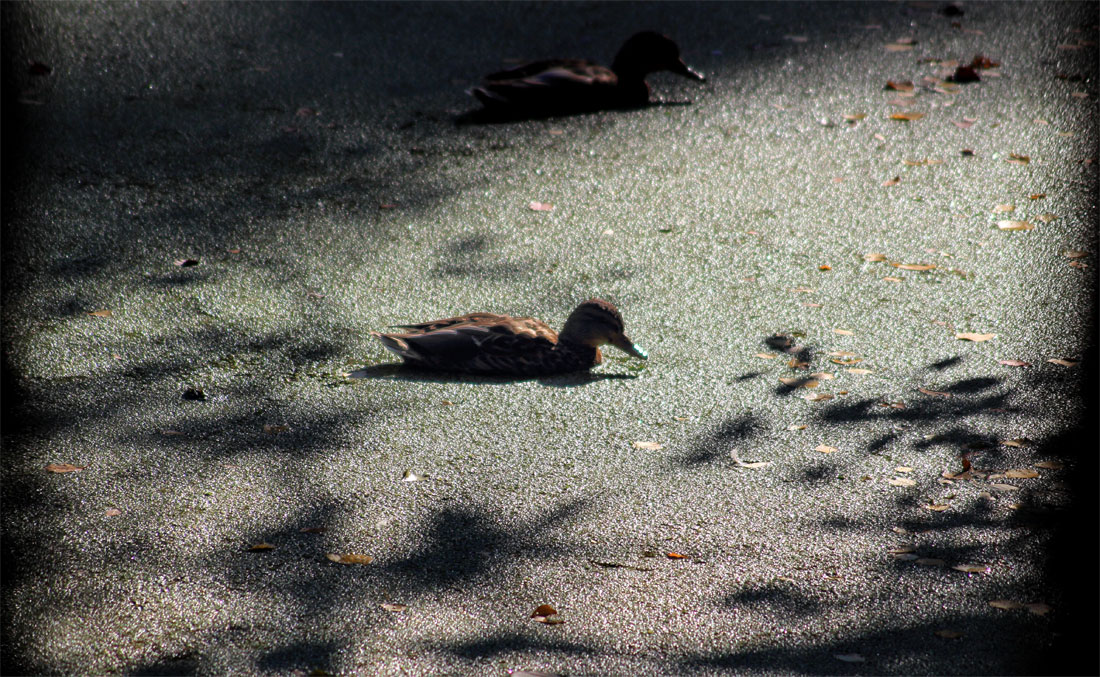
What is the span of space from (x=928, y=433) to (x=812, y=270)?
5.19 feet

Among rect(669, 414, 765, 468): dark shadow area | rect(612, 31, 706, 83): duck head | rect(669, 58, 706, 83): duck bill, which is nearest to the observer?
rect(669, 414, 765, 468): dark shadow area

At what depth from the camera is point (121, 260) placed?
4945 mm

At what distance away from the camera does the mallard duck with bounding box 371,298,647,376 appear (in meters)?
4.10

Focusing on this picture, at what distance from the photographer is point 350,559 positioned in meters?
2.89

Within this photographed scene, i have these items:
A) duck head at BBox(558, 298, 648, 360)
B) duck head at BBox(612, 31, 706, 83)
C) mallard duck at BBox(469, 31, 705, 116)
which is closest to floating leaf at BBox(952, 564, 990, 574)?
duck head at BBox(558, 298, 648, 360)

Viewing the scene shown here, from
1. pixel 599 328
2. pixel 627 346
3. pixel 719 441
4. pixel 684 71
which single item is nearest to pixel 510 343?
pixel 599 328

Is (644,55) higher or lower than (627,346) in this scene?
higher

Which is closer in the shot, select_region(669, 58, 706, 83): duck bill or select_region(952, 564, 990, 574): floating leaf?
select_region(952, 564, 990, 574): floating leaf

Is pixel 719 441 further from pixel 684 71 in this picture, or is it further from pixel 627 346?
pixel 684 71

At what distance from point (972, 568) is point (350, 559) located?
1.75 metres

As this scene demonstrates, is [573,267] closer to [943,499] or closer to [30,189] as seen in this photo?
[943,499]

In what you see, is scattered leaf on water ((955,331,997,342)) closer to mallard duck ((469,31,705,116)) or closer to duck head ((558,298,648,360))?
duck head ((558,298,648,360))

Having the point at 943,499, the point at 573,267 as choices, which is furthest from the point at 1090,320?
the point at 573,267

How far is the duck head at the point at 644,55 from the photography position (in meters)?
6.98
